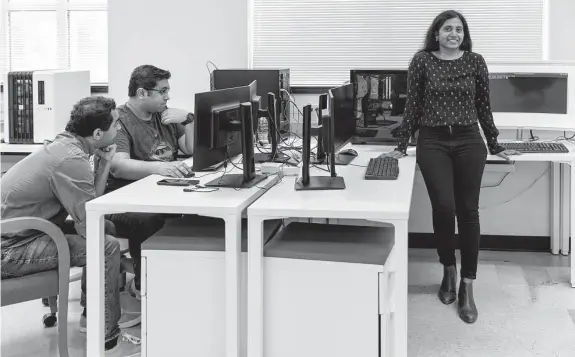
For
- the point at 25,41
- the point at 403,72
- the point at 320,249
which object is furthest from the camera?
the point at 25,41

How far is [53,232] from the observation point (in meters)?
2.73

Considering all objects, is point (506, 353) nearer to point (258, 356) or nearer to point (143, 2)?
point (258, 356)

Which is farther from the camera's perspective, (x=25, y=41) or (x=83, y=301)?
(x=25, y=41)

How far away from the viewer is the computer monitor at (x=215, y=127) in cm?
287

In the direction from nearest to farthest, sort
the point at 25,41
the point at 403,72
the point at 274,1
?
the point at 403,72 < the point at 274,1 < the point at 25,41

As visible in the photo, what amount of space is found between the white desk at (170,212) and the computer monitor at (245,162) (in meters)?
0.08

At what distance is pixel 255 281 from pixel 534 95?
2.46m

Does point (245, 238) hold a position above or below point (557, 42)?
below

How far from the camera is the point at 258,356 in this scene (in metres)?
2.64

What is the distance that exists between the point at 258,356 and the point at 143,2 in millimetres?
2988

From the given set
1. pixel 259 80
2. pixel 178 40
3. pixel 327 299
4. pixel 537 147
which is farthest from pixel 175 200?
pixel 178 40

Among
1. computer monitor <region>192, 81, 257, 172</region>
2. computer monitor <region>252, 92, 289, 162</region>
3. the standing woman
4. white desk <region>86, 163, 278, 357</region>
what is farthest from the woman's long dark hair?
white desk <region>86, 163, 278, 357</region>

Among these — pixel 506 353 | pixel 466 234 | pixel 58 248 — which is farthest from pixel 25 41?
pixel 506 353

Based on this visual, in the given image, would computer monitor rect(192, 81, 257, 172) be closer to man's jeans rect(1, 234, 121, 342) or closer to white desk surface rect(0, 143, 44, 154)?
man's jeans rect(1, 234, 121, 342)
